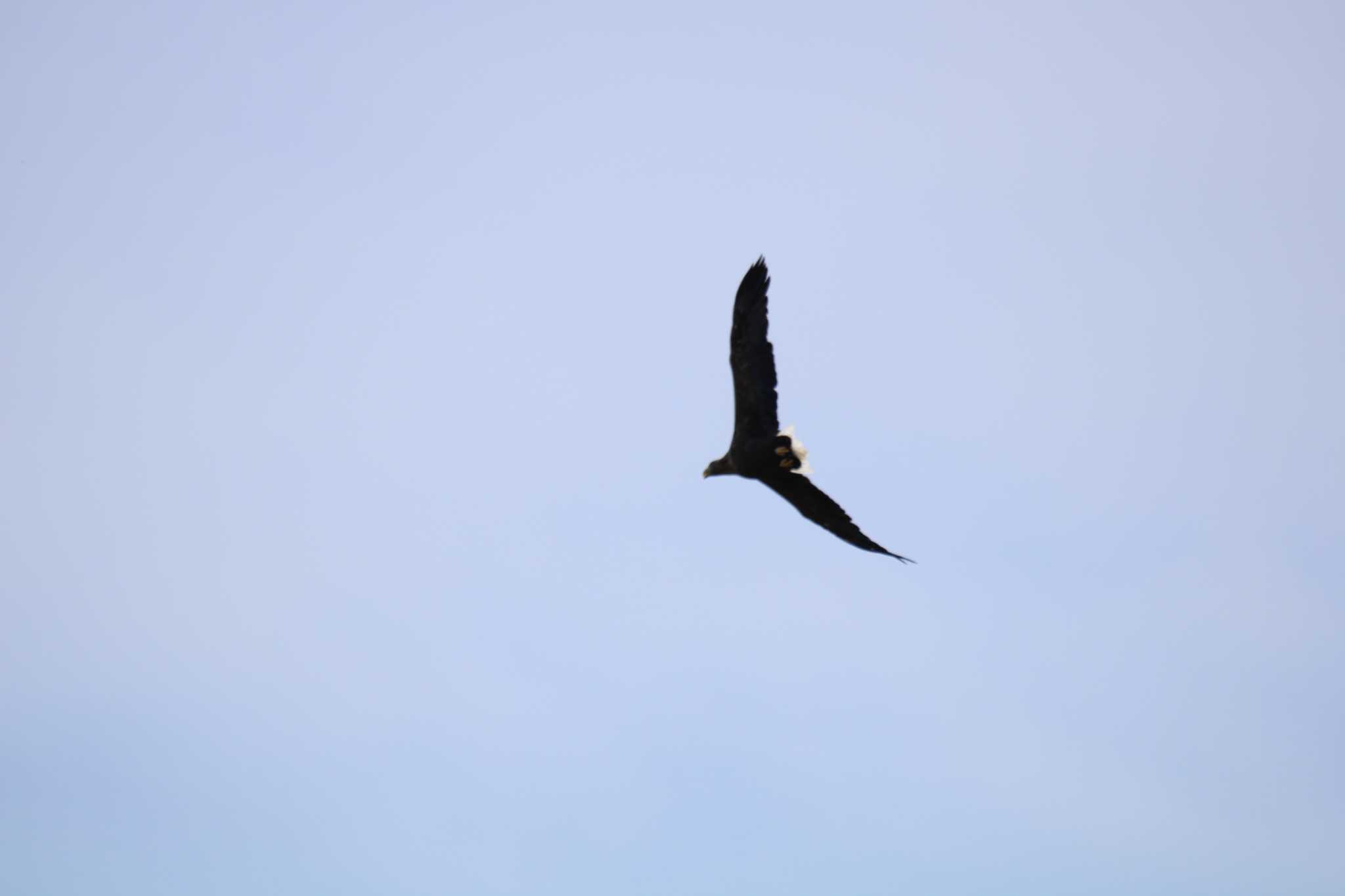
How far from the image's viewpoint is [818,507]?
19.9m

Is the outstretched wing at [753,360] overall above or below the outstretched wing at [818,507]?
above

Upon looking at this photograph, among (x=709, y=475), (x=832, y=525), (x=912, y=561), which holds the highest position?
(x=709, y=475)

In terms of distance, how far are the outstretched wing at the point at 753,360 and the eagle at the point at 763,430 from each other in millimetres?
12

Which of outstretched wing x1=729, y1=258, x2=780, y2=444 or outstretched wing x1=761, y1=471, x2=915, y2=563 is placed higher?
outstretched wing x1=729, y1=258, x2=780, y2=444

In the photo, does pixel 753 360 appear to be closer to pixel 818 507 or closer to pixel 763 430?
pixel 763 430

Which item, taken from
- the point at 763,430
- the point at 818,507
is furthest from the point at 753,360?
the point at 818,507

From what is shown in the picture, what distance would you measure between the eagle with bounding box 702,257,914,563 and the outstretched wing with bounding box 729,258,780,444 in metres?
0.01

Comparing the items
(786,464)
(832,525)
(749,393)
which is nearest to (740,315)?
(749,393)

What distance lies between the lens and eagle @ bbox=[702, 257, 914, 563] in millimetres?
19172

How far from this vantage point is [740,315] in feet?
62.9

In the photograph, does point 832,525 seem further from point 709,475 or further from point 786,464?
point 709,475

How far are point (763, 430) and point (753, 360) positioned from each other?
1458mm

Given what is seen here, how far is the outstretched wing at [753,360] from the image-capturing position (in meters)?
19.1

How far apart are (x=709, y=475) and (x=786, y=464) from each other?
7.96 ft
